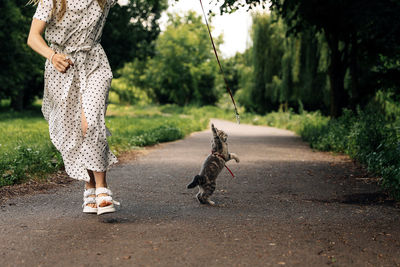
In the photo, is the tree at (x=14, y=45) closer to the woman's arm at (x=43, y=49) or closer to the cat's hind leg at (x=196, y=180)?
the cat's hind leg at (x=196, y=180)

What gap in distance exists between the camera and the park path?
3.31 meters

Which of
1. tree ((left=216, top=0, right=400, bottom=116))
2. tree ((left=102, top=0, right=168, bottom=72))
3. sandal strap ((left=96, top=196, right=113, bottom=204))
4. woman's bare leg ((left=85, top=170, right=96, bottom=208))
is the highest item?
tree ((left=102, top=0, right=168, bottom=72))

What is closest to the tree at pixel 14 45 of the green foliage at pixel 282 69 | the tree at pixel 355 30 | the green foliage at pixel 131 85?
the green foliage at pixel 282 69

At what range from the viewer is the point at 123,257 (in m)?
3.29

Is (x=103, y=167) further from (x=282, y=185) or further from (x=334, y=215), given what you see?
(x=282, y=185)

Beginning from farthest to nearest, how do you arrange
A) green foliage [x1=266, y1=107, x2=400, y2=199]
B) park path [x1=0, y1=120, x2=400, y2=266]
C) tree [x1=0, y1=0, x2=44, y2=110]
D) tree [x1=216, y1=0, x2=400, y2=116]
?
1. tree [x1=0, y1=0, x2=44, y2=110]
2. tree [x1=216, y1=0, x2=400, y2=116]
3. green foliage [x1=266, y1=107, x2=400, y2=199]
4. park path [x1=0, y1=120, x2=400, y2=266]

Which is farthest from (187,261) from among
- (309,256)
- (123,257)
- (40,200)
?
(40,200)

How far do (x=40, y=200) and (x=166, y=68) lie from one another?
5371 cm

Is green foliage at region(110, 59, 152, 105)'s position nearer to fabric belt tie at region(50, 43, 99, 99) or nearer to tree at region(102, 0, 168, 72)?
tree at region(102, 0, 168, 72)

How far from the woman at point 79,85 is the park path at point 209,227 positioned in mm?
483

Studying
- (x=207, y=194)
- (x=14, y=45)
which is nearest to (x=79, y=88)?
(x=207, y=194)

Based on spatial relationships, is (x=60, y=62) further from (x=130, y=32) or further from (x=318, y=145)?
(x=130, y=32)

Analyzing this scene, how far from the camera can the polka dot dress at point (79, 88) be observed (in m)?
4.23

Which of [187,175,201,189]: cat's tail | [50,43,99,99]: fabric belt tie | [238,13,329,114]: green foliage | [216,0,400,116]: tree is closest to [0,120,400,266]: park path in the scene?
[187,175,201,189]: cat's tail
